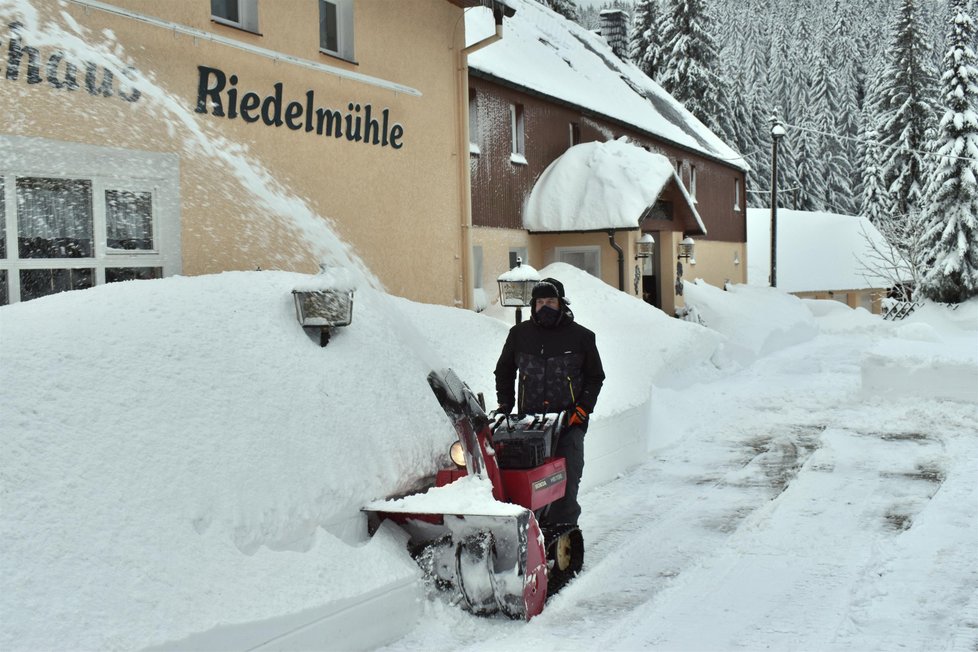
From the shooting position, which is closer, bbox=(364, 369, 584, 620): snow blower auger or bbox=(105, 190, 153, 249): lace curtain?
bbox=(364, 369, 584, 620): snow blower auger

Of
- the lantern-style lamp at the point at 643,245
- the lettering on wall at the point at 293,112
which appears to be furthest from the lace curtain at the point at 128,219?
the lantern-style lamp at the point at 643,245

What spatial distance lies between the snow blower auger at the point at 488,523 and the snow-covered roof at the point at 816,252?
38.5 metres

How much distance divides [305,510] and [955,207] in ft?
102

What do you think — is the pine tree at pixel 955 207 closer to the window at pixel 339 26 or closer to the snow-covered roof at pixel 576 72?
the snow-covered roof at pixel 576 72

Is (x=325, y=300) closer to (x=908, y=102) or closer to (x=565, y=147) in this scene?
(x=565, y=147)

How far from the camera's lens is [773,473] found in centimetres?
908

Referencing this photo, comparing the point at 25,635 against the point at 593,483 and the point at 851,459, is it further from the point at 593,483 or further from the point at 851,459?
the point at 851,459

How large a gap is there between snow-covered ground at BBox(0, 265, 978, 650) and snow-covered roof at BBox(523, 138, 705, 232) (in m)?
12.1

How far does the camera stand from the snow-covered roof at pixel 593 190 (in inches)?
813

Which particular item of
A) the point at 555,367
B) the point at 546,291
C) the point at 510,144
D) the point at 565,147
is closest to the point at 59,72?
the point at 546,291

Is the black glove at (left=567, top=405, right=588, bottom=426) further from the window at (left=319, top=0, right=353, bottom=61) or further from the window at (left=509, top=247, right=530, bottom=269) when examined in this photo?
the window at (left=509, top=247, right=530, bottom=269)

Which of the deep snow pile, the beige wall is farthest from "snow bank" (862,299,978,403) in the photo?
the deep snow pile

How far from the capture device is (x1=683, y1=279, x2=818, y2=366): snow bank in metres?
22.2

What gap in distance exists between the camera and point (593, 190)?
21172 millimetres
